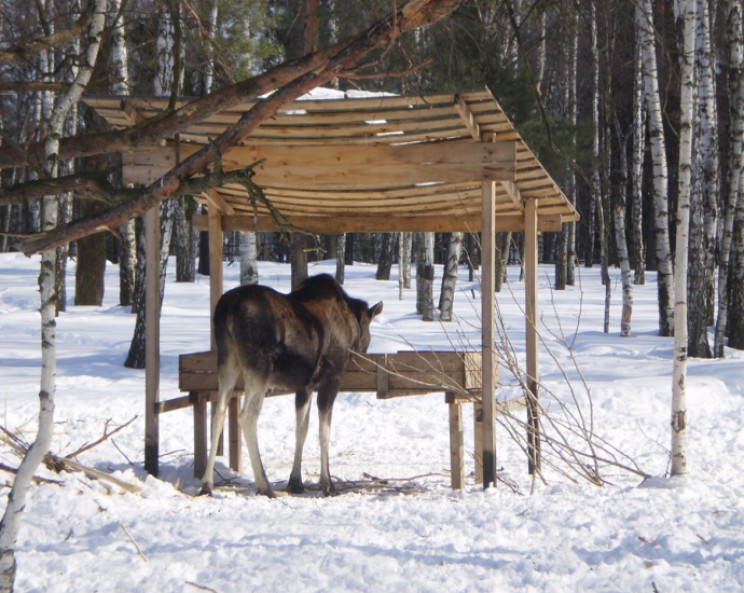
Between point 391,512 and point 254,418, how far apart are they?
2.00 meters

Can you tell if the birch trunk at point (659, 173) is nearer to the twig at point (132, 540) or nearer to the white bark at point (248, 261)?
the white bark at point (248, 261)

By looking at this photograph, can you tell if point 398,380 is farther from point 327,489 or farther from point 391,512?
point 391,512

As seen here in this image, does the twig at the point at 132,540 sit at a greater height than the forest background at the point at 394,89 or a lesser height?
lesser

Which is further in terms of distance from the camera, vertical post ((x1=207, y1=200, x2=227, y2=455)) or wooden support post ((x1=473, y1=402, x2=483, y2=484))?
vertical post ((x1=207, y1=200, x2=227, y2=455))

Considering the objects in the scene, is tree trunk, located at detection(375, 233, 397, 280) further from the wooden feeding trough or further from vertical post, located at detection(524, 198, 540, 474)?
the wooden feeding trough

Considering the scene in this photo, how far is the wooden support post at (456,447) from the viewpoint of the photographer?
8047 mm

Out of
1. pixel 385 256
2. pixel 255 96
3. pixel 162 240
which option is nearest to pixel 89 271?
pixel 162 240

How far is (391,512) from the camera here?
5.76m

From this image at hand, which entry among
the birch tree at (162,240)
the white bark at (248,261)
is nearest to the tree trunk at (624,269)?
the white bark at (248,261)

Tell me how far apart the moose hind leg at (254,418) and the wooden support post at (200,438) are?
920 mm

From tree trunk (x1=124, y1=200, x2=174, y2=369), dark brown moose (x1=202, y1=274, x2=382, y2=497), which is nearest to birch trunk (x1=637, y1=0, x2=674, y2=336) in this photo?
tree trunk (x1=124, y1=200, x2=174, y2=369)

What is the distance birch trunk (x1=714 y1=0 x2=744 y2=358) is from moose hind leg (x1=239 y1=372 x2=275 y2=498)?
10.1 meters

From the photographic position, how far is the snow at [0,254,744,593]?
434cm

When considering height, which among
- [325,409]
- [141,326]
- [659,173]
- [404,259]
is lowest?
[325,409]
